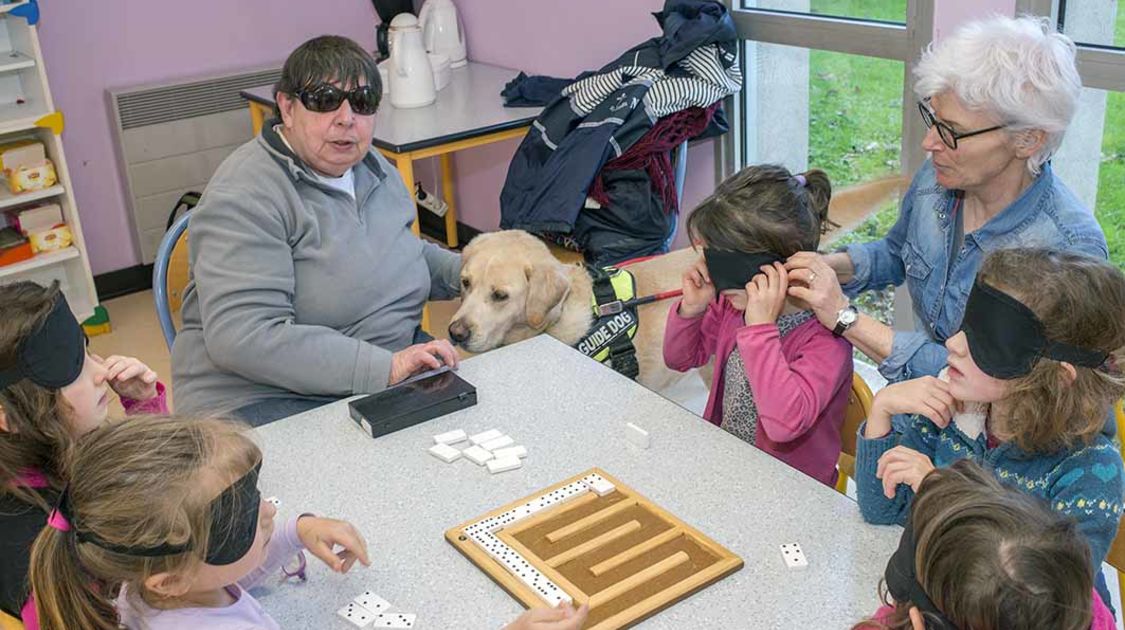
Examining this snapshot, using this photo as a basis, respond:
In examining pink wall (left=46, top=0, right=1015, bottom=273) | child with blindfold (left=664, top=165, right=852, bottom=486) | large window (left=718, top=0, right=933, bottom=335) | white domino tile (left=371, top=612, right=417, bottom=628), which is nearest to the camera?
white domino tile (left=371, top=612, right=417, bottom=628)

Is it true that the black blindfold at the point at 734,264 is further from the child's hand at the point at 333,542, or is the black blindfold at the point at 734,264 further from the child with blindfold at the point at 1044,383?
the child's hand at the point at 333,542

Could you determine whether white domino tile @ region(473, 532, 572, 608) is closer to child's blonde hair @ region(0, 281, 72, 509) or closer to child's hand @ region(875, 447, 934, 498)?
child's hand @ region(875, 447, 934, 498)

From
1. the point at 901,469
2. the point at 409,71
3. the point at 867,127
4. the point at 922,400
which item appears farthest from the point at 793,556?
the point at 409,71

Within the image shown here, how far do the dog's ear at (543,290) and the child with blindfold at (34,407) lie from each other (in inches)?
49.4

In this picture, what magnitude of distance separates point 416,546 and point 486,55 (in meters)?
3.54

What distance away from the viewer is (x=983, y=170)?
6.41 feet

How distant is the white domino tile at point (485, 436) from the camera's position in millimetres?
1709

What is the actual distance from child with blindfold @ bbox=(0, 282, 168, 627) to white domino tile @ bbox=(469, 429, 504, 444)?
55 centimetres

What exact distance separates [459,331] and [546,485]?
112cm

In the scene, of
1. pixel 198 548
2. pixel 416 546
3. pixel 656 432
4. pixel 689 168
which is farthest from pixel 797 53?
pixel 198 548

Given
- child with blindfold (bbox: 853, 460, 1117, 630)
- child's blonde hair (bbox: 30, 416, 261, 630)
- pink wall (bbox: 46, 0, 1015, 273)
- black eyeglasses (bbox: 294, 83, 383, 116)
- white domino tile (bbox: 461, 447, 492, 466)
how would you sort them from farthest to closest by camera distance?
pink wall (bbox: 46, 0, 1015, 273) < black eyeglasses (bbox: 294, 83, 383, 116) < white domino tile (bbox: 461, 447, 492, 466) < child's blonde hair (bbox: 30, 416, 261, 630) < child with blindfold (bbox: 853, 460, 1117, 630)

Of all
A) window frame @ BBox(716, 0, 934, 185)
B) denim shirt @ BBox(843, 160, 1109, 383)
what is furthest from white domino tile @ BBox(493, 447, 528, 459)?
window frame @ BBox(716, 0, 934, 185)

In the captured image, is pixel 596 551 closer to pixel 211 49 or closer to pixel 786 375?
pixel 786 375

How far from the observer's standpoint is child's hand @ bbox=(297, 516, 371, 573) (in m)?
1.38
